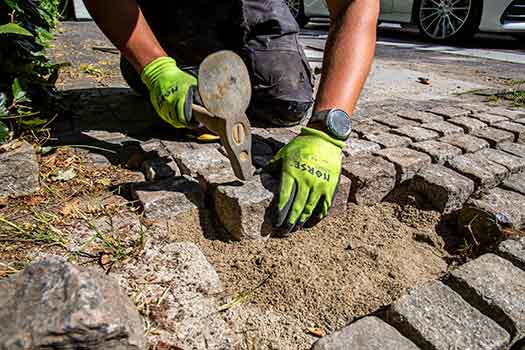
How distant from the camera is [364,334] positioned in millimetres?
1098

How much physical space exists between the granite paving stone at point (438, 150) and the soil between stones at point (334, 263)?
1.36 feet

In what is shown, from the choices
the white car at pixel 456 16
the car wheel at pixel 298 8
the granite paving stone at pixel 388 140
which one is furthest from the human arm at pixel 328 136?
the car wheel at pixel 298 8

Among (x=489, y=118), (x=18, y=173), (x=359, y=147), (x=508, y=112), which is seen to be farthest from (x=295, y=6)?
(x=18, y=173)

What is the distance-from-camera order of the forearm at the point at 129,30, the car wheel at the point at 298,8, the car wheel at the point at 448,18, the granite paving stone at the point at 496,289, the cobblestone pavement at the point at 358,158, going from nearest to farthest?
the granite paving stone at the point at 496,289, the cobblestone pavement at the point at 358,158, the forearm at the point at 129,30, the car wheel at the point at 448,18, the car wheel at the point at 298,8

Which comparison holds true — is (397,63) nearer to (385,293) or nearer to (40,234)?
(385,293)

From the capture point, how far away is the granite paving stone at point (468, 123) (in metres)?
2.47

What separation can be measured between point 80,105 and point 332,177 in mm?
1923

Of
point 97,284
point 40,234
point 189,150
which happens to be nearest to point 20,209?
point 40,234

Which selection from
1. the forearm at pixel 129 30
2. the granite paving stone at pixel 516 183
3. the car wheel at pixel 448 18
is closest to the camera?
the granite paving stone at pixel 516 183

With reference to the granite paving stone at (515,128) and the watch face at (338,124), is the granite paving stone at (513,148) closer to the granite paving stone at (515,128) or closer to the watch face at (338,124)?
the granite paving stone at (515,128)

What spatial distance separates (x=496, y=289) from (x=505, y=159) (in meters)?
1.05

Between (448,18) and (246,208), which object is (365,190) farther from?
(448,18)

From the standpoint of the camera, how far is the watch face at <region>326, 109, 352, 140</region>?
170cm

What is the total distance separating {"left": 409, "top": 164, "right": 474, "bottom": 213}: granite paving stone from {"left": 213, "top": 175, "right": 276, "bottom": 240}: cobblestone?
0.70m
